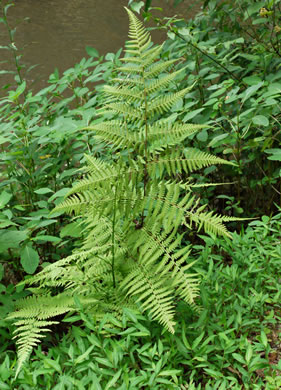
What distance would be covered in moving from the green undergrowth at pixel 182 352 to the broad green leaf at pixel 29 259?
39 cm

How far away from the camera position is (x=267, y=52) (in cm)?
304

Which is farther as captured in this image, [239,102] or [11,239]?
[239,102]

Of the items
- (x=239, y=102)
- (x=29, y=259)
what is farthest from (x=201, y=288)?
(x=239, y=102)

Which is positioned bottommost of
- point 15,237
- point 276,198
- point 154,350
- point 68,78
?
point 276,198

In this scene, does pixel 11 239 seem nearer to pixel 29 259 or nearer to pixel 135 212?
pixel 29 259

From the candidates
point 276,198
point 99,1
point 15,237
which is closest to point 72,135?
point 15,237

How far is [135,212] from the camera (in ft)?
5.92

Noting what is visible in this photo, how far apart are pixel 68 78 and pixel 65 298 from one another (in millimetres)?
2137

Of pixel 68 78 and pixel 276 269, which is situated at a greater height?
pixel 68 78

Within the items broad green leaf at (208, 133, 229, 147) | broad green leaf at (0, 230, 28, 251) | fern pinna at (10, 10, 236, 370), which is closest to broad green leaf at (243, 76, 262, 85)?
broad green leaf at (208, 133, 229, 147)

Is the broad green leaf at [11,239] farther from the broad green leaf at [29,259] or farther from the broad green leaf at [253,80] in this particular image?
the broad green leaf at [253,80]

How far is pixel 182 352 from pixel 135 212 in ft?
1.99

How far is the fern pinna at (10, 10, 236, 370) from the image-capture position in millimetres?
1798

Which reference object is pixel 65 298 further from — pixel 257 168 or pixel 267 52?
pixel 267 52
